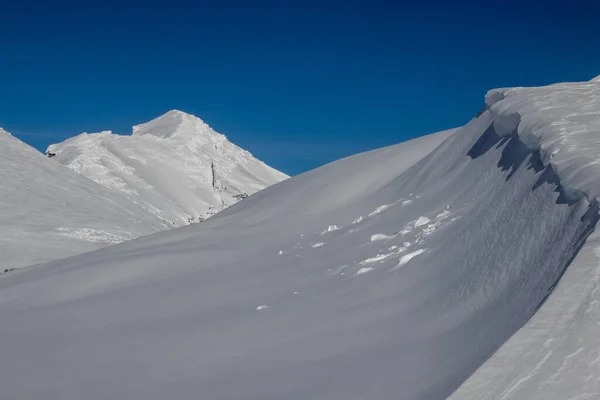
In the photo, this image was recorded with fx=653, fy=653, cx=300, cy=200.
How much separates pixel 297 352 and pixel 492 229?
259 centimetres

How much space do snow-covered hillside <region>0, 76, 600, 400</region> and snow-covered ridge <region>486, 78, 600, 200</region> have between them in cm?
3

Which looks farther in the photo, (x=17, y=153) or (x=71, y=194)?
(x=17, y=153)

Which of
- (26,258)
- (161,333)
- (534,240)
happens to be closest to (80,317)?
(161,333)

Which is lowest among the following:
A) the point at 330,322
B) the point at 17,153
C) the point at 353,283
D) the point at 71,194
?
the point at 330,322

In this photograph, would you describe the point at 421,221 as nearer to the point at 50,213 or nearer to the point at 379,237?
the point at 379,237

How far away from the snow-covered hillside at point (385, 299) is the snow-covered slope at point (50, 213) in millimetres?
28531

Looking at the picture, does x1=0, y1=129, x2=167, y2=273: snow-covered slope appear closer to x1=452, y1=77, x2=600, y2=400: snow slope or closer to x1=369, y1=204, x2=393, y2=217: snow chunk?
x1=369, y1=204, x2=393, y2=217: snow chunk

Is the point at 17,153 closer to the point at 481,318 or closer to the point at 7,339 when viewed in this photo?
the point at 7,339

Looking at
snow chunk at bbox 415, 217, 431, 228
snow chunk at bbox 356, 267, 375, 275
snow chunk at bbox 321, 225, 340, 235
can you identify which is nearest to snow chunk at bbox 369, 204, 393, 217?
snow chunk at bbox 321, 225, 340, 235

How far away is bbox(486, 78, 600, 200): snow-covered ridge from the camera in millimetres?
5961

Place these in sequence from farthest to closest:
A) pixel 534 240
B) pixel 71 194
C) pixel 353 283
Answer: pixel 71 194 < pixel 353 283 < pixel 534 240

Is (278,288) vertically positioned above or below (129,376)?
above

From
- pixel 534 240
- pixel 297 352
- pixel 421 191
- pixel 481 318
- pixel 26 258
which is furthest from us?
pixel 26 258

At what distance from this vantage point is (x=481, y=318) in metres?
5.59
